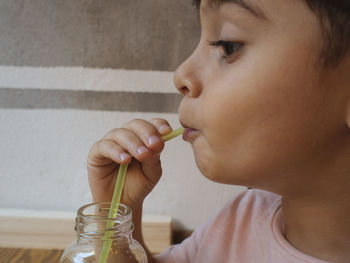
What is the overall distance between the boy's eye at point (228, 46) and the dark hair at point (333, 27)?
0.27 ft

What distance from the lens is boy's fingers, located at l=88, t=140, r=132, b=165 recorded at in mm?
563

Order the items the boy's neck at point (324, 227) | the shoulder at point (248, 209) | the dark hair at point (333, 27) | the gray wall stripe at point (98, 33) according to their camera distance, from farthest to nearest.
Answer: the gray wall stripe at point (98, 33)
the shoulder at point (248, 209)
the boy's neck at point (324, 227)
the dark hair at point (333, 27)

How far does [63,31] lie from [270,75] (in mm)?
548

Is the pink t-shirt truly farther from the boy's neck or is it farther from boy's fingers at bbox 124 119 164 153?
boy's fingers at bbox 124 119 164 153

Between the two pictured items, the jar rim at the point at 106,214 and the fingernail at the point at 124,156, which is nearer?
the jar rim at the point at 106,214

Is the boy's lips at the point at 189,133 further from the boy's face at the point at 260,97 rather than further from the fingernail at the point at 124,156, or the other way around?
the fingernail at the point at 124,156

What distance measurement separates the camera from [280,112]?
0.41 metres

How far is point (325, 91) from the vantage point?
1.30 feet

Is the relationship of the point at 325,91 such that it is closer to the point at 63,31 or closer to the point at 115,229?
the point at 115,229

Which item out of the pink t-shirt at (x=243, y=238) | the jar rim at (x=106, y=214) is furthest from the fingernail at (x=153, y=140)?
the pink t-shirt at (x=243, y=238)

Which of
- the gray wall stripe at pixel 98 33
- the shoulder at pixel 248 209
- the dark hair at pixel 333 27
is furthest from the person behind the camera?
the gray wall stripe at pixel 98 33

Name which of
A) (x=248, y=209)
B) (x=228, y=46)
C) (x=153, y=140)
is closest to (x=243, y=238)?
(x=248, y=209)

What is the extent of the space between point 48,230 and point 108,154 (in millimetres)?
362

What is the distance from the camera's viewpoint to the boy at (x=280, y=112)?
0.39 m
